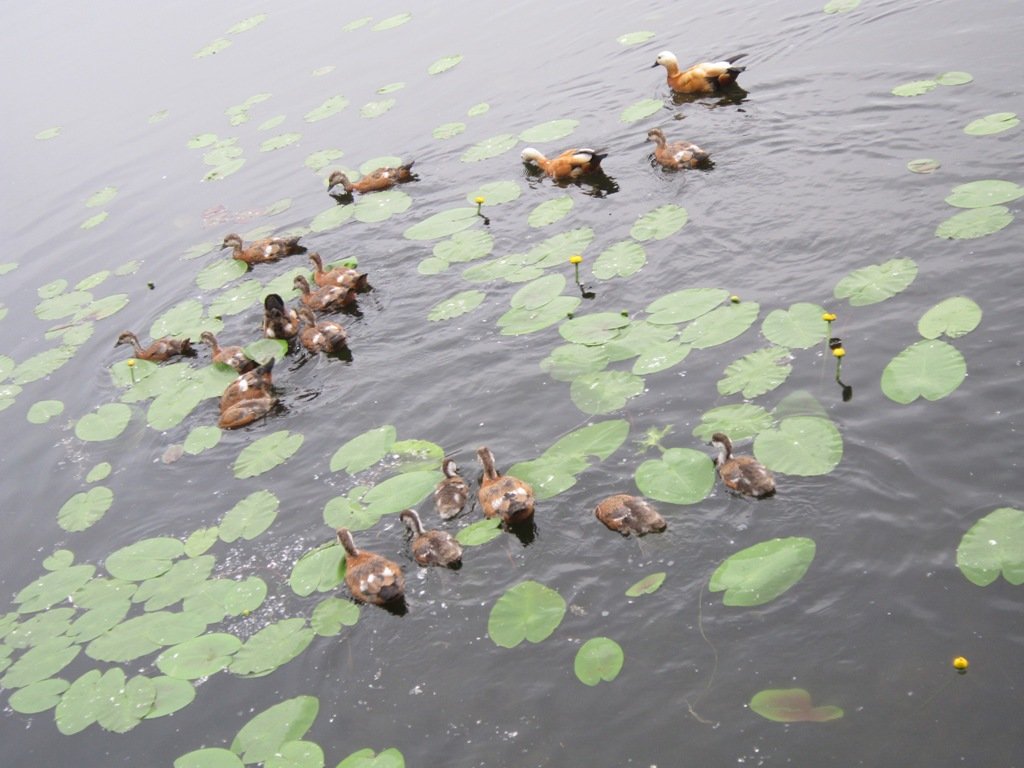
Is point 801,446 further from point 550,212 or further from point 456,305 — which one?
point 550,212

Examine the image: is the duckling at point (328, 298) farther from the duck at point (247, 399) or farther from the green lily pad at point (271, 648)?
the green lily pad at point (271, 648)

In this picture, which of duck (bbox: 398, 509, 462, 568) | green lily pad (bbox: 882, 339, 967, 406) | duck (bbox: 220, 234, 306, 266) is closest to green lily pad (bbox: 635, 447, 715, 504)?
duck (bbox: 398, 509, 462, 568)

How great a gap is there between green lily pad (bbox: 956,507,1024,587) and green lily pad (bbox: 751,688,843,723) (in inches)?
56.4

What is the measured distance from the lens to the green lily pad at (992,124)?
11.4 metres

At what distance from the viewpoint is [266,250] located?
1379 centimetres

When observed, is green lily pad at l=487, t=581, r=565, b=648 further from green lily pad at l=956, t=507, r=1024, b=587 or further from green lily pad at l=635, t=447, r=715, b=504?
green lily pad at l=956, t=507, r=1024, b=587

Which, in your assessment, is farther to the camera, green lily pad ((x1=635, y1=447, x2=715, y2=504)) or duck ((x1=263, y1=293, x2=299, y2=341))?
duck ((x1=263, y1=293, x2=299, y2=341))

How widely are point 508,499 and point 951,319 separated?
4.32 meters

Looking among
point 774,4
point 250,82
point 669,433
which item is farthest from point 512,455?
point 250,82

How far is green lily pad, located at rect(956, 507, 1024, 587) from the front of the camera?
6.66 metres

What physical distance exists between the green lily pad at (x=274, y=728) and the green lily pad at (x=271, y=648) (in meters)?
0.42

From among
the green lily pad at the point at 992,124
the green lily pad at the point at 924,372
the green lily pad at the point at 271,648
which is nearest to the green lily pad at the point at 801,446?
the green lily pad at the point at 924,372

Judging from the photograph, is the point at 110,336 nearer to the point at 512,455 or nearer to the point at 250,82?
the point at 512,455

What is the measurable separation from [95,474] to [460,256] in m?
5.01
